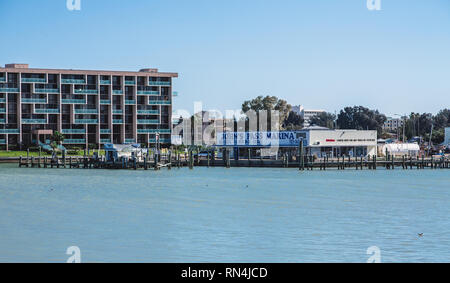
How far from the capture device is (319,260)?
28.8m

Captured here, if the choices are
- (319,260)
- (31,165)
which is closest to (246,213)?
(319,260)

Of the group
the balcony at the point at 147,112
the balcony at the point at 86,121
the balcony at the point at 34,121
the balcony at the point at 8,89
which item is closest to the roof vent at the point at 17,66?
the balcony at the point at 8,89

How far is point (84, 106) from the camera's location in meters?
131

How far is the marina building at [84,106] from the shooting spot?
12606 cm

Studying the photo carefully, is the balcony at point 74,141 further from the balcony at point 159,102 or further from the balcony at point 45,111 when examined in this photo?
the balcony at point 159,102

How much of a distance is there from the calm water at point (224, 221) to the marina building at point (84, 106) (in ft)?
196

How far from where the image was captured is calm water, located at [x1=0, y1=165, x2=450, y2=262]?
30.5m

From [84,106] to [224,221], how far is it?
95.3 metres

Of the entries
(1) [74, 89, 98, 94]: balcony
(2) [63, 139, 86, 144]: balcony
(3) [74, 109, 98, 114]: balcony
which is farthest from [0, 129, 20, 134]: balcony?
(1) [74, 89, 98, 94]: balcony

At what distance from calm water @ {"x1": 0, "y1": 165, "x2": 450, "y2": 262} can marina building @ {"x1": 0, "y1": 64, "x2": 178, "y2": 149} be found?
196 feet

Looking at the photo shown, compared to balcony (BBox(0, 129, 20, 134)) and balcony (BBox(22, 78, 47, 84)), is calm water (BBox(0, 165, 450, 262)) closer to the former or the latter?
balcony (BBox(0, 129, 20, 134))

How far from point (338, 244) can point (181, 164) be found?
71.3 m

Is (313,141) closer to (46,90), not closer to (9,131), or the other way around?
(46,90)

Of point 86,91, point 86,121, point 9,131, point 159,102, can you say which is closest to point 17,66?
point 9,131
